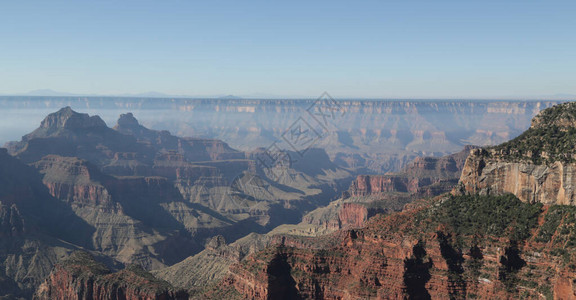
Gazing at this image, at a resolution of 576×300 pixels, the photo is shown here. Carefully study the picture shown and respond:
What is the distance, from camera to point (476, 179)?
7794 centimetres

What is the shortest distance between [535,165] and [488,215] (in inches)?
362

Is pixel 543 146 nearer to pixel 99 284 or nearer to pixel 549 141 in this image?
pixel 549 141

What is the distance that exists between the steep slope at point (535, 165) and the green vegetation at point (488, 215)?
4.44 ft

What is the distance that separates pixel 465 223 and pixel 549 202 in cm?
1116

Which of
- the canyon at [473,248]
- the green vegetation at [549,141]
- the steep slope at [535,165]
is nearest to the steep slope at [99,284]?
the canyon at [473,248]

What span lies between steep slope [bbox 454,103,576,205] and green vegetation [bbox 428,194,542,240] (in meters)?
1.35

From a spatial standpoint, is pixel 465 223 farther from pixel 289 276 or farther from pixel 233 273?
pixel 233 273

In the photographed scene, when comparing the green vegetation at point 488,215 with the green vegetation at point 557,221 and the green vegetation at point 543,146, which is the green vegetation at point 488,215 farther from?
the green vegetation at point 543,146

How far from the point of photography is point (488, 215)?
72938 mm

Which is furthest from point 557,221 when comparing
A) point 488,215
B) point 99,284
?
point 99,284

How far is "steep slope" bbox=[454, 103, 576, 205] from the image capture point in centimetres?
6691

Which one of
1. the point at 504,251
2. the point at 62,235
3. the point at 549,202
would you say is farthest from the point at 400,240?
the point at 62,235

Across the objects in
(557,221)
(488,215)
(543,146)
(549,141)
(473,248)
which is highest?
(549,141)

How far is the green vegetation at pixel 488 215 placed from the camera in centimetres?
6804
